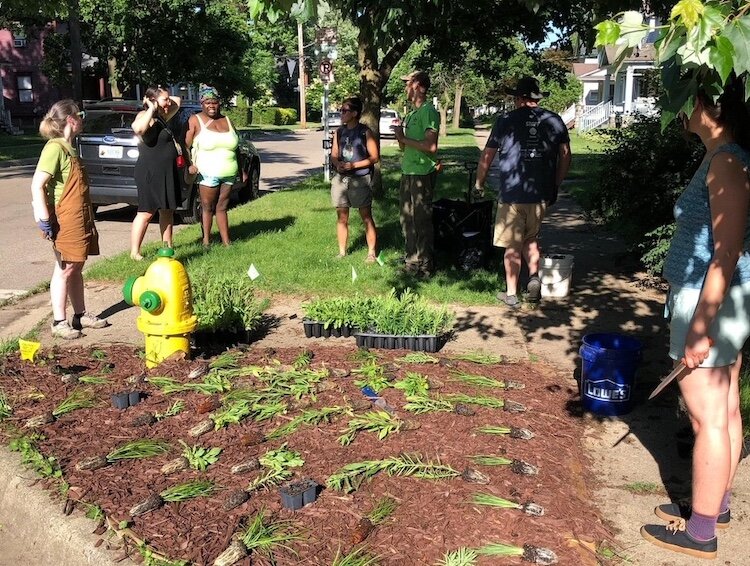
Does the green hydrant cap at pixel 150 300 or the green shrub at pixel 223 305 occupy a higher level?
the green hydrant cap at pixel 150 300

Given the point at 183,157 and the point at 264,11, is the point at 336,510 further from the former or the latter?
the point at 183,157

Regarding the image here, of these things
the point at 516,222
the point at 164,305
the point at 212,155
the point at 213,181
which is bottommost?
the point at 164,305

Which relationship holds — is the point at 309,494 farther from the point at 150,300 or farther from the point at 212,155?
the point at 212,155

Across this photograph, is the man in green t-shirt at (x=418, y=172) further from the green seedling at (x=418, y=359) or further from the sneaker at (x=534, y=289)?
the green seedling at (x=418, y=359)

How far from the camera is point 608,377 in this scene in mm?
4523

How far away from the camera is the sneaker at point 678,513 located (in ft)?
11.3

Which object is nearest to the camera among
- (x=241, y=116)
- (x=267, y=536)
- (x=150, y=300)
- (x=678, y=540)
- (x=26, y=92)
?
(x=267, y=536)

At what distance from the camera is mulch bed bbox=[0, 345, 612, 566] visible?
3.15 meters

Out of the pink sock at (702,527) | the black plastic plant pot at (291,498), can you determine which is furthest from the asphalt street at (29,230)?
the pink sock at (702,527)

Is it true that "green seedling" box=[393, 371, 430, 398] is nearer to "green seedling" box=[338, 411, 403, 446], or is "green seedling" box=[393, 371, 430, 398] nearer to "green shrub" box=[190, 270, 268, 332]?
"green seedling" box=[338, 411, 403, 446]

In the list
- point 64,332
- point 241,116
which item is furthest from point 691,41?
point 241,116

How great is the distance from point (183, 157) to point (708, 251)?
6.83m

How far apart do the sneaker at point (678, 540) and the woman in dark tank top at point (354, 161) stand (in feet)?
17.6

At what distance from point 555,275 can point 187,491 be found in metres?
4.62
